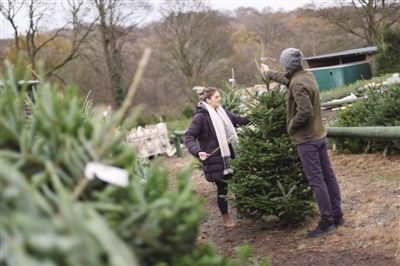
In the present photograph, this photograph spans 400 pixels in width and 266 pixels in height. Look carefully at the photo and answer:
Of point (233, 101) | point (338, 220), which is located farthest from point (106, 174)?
point (233, 101)

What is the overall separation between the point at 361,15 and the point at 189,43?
1121 centimetres

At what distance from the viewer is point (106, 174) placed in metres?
1.41

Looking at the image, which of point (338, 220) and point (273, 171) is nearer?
point (338, 220)

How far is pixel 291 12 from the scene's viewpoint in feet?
161

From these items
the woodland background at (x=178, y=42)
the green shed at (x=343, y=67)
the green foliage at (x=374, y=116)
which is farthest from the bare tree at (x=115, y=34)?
the green foliage at (x=374, y=116)

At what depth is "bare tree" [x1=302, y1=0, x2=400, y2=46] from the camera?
106 feet

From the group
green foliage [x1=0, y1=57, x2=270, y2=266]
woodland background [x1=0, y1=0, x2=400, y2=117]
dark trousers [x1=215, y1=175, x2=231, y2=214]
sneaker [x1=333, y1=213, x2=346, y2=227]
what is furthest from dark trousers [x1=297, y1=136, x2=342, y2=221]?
woodland background [x1=0, y1=0, x2=400, y2=117]

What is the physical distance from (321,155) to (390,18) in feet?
101

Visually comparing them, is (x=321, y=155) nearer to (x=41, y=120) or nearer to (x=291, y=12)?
(x=41, y=120)

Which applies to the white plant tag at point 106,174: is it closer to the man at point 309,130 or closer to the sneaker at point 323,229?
the man at point 309,130

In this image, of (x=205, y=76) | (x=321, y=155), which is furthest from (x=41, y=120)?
(x=205, y=76)

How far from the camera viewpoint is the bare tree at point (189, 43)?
33.9 meters

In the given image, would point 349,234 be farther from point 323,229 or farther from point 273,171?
point 273,171

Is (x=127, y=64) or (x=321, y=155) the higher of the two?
(x=127, y=64)
